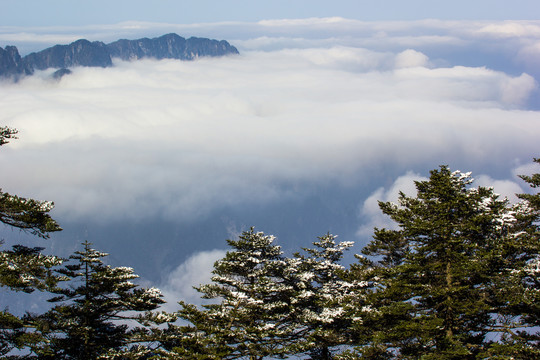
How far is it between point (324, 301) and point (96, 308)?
51.1 feet

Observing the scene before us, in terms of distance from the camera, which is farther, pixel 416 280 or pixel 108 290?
pixel 108 290

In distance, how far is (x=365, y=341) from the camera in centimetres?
3222

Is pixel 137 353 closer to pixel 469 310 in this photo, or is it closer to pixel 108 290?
pixel 108 290

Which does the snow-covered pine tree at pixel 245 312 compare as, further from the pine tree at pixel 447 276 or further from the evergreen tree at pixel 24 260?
the evergreen tree at pixel 24 260

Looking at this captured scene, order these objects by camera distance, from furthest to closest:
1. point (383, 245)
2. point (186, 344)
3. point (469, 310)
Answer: point (383, 245)
point (186, 344)
point (469, 310)

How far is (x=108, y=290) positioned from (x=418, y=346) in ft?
65.8

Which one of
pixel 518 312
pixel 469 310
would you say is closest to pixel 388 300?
pixel 469 310

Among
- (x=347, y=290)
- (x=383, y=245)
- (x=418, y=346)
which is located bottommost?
(x=418, y=346)

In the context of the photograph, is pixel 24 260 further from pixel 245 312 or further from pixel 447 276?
pixel 447 276

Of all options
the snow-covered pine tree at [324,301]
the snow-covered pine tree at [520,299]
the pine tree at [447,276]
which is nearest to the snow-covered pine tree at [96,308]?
the snow-covered pine tree at [324,301]

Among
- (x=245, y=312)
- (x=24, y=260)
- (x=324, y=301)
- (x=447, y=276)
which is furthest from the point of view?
(x=324, y=301)

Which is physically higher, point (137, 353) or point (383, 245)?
point (383, 245)

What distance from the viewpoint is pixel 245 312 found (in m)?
32.7

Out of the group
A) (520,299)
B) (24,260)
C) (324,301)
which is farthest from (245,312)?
(520,299)
